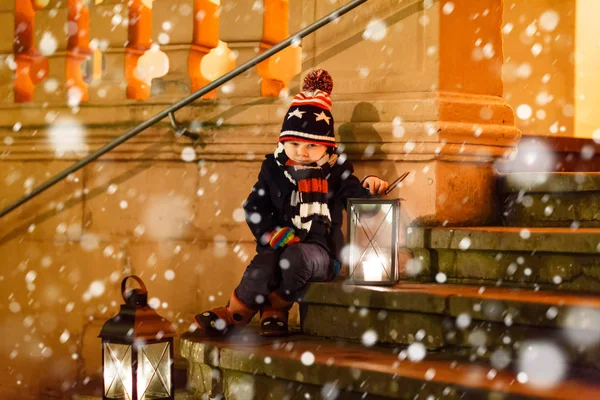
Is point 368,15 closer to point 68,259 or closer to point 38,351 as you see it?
point 68,259

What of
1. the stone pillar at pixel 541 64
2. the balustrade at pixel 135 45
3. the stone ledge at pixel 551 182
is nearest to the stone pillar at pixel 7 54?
the balustrade at pixel 135 45

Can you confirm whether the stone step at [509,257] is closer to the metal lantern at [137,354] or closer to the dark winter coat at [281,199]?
the dark winter coat at [281,199]

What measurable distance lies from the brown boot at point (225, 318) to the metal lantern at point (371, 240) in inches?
21.6

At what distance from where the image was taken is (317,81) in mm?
4566

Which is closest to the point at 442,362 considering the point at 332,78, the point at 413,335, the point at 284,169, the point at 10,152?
the point at 413,335

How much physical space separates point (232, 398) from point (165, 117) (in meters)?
1.97

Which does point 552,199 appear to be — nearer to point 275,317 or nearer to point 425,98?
point 425,98

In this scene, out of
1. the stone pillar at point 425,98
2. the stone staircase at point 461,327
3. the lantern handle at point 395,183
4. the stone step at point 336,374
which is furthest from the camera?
the stone pillar at point 425,98

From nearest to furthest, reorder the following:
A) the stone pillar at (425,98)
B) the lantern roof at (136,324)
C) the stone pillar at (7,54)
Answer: the lantern roof at (136,324) → the stone pillar at (425,98) → the stone pillar at (7,54)

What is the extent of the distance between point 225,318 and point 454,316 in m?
1.15

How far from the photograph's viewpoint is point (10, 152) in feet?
19.3

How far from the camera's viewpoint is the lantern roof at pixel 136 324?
3908 mm

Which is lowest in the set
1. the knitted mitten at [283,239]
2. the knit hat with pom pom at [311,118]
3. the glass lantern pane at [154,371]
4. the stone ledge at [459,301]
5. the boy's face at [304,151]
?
the glass lantern pane at [154,371]

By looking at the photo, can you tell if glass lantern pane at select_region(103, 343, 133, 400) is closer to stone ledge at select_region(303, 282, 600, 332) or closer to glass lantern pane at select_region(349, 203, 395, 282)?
stone ledge at select_region(303, 282, 600, 332)
